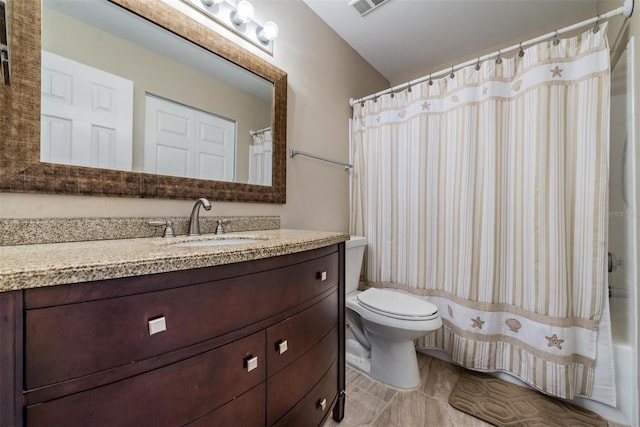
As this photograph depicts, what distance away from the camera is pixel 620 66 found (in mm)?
1319

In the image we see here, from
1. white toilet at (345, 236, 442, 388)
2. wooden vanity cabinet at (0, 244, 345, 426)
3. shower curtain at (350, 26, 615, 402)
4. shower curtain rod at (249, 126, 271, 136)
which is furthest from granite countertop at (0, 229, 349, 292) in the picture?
shower curtain at (350, 26, 615, 402)

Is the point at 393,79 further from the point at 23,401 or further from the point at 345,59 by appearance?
the point at 23,401

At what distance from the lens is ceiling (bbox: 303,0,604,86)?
5.66 ft

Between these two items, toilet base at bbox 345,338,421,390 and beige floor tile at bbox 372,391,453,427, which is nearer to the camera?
beige floor tile at bbox 372,391,453,427

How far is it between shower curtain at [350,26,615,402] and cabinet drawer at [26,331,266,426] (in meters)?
1.41

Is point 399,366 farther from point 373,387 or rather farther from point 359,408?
point 359,408

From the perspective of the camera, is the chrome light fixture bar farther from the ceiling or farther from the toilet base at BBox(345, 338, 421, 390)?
the toilet base at BBox(345, 338, 421, 390)

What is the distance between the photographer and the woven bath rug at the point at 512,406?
1281 millimetres

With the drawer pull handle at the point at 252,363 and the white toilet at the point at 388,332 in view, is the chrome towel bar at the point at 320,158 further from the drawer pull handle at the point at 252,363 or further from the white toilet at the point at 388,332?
the drawer pull handle at the point at 252,363

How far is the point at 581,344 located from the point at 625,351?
0.49ft

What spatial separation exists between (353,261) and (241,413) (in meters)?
1.27

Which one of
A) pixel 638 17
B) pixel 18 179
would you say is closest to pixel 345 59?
pixel 638 17

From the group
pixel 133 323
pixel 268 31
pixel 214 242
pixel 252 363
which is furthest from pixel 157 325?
pixel 268 31

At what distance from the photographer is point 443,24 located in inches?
74.5
